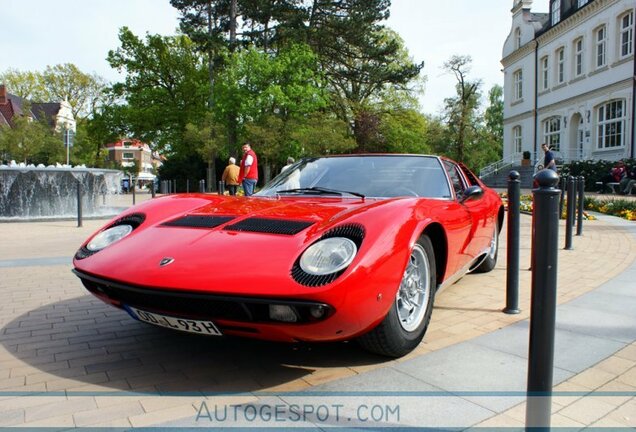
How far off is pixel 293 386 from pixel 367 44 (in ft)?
98.8

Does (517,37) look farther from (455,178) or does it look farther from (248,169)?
(455,178)

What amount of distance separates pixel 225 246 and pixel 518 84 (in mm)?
39089

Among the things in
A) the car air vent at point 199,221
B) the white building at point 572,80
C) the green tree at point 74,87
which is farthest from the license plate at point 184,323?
the green tree at point 74,87

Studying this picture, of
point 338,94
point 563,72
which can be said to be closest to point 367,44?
point 338,94

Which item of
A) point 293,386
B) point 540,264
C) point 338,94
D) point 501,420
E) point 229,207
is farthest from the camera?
point 338,94

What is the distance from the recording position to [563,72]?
3097 centimetres

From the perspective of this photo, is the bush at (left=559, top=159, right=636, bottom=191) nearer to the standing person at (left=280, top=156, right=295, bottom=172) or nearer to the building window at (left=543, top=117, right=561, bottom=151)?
the building window at (left=543, top=117, right=561, bottom=151)

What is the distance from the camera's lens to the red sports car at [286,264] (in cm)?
236

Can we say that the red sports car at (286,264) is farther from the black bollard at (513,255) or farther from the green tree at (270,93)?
the green tree at (270,93)

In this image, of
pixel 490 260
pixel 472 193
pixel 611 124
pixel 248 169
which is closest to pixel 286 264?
pixel 472 193

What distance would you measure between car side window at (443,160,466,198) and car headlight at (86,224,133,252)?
7.89ft

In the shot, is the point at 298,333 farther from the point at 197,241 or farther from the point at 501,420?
the point at 501,420

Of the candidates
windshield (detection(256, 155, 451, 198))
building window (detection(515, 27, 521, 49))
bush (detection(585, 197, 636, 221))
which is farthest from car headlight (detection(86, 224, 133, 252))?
building window (detection(515, 27, 521, 49))

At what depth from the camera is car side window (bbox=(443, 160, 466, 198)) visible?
4107mm
